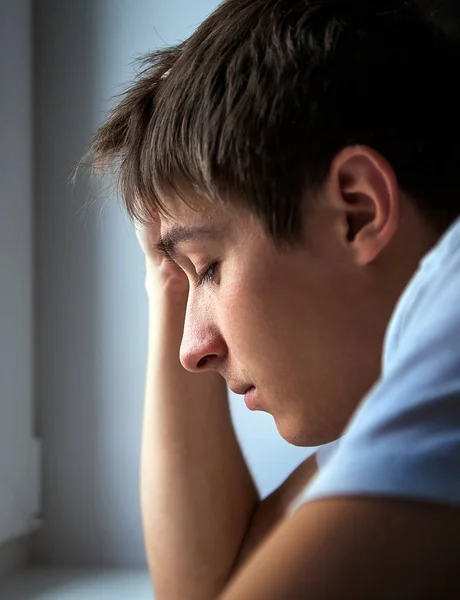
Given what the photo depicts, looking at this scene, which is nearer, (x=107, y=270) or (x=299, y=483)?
(x=299, y=483)

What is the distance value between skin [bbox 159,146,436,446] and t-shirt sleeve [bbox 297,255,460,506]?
15 centimetres

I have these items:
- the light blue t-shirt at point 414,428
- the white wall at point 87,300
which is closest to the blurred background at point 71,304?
the white wall at point 87,300

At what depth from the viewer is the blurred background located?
1069 millimetres

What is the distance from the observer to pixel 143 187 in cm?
63

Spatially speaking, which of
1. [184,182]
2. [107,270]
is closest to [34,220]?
[107,270]

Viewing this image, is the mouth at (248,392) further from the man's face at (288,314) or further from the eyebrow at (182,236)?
the eyebrow at (182,236)

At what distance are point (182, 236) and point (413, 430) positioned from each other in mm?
305

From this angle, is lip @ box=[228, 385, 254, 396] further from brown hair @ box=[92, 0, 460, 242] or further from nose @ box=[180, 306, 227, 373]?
brown hair @ box=[92, 0, 460, 242]

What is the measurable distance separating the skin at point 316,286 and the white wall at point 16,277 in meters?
0.51

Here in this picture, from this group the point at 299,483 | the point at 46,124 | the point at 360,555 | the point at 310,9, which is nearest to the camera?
the point at 360,555

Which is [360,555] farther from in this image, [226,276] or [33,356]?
[33,356]

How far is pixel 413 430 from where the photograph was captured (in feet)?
1.10

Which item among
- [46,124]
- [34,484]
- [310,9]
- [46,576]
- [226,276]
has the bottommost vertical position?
[46,576]

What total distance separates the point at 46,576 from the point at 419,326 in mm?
815
